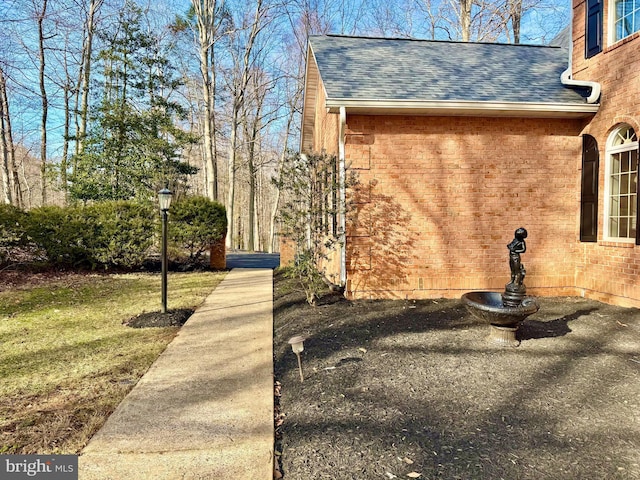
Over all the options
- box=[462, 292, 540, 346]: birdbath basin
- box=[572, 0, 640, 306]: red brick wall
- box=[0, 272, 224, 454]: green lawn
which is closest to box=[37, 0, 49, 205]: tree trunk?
box=[0, 272, 224, 454]: green lawn

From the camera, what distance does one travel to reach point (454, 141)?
20.8ft

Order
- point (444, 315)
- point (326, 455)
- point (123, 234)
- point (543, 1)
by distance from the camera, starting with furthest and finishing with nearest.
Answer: point (543, 1) < point (123, 234) < point (444, 315) < point (326, 455)

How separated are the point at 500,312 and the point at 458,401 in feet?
4.40

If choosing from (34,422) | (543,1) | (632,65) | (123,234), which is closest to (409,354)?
(34,422)

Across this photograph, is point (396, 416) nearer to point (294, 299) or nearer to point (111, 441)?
point (111, 441)

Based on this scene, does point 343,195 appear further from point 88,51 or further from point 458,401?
point 88,51

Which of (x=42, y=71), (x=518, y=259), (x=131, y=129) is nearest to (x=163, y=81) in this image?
(x=131, y=129)

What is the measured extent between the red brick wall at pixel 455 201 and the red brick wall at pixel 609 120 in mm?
429

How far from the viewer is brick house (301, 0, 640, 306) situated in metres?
6.06

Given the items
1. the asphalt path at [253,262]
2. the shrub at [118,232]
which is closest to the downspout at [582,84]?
the asphalt path at [253,262]

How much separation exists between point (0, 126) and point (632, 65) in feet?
65.2

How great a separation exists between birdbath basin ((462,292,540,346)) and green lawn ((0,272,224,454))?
3.47m

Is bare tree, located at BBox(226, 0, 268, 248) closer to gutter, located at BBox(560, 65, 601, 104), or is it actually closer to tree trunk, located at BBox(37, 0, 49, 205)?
tree trunk, located at BBox(37, 0, 49, 205)

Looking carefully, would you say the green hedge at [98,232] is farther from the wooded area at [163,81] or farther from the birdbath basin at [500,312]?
the birdbath basin at [500,312]
